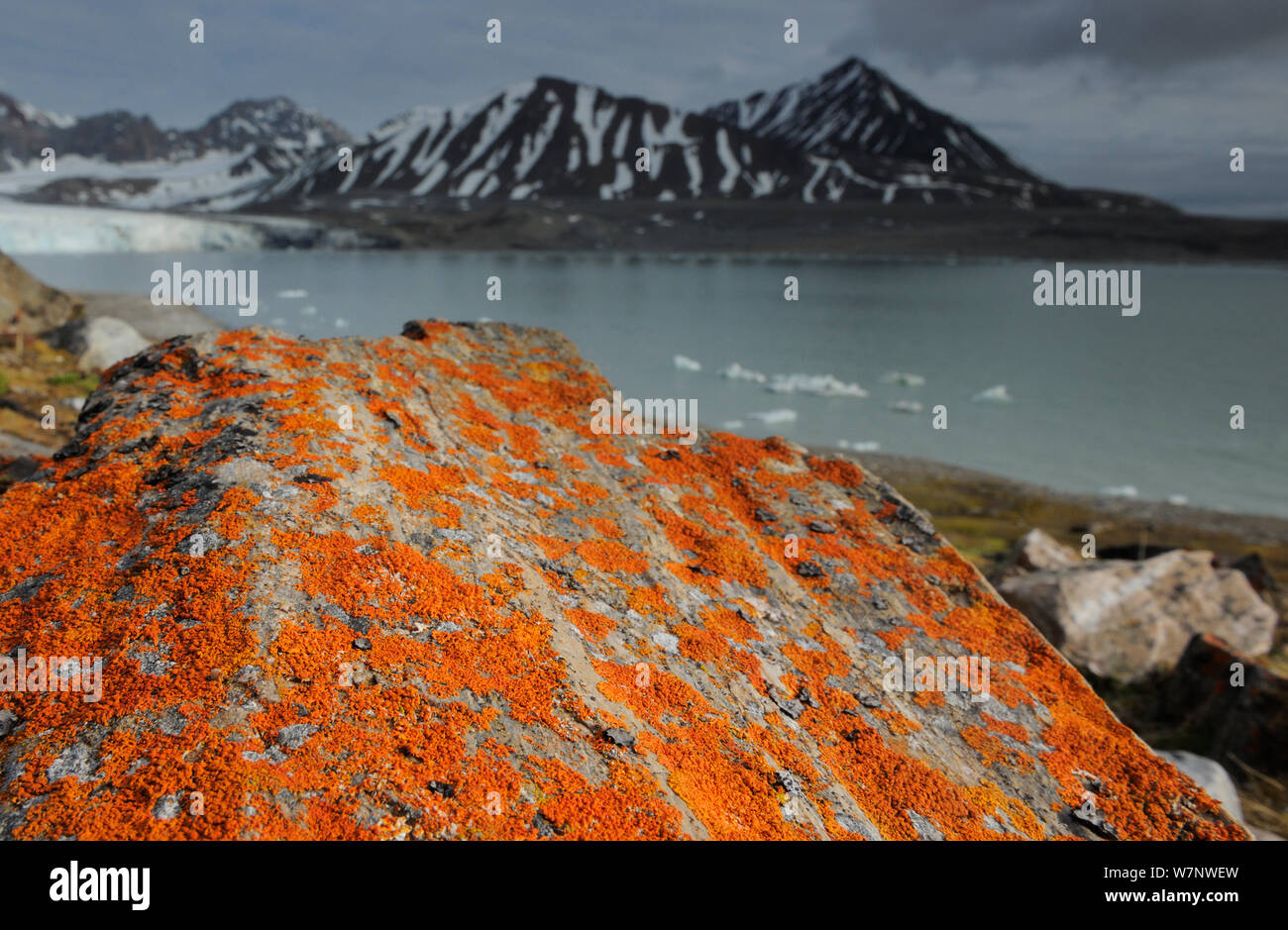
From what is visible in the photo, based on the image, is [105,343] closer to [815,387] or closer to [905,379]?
[815,387]

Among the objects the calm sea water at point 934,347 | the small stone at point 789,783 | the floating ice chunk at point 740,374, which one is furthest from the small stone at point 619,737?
the floating ice chunk at point 740,374

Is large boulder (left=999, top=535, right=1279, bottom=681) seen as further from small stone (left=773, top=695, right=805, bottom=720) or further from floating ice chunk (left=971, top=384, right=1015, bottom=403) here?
floating ice chunk (left=971, top=384, right=1015, bottom=403)

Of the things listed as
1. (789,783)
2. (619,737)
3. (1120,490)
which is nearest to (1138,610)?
(789,783)

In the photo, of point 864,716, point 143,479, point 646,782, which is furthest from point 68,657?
point 864,716

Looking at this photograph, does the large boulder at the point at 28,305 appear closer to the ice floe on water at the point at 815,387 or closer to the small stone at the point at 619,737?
the small stone at the point at 619,737

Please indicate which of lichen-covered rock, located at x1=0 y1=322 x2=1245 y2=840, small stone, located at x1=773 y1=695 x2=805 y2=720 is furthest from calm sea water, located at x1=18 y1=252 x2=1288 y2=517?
A: small stone, located at x1=773 y1=695 x2=805 y2=720
